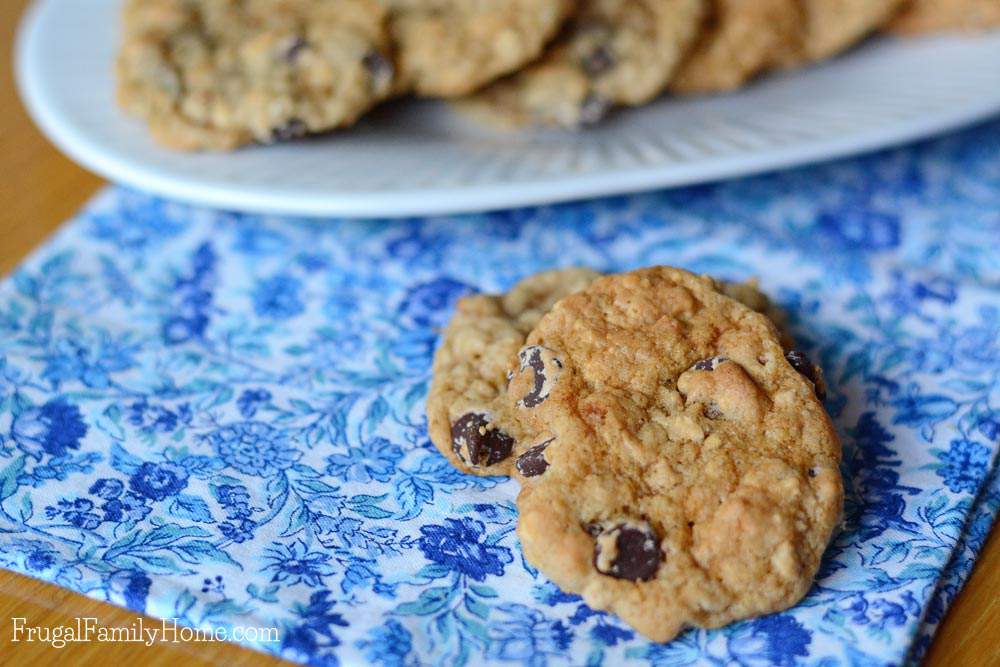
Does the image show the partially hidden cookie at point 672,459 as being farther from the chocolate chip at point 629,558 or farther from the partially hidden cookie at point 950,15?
the partially hidden cookie at point 950,15

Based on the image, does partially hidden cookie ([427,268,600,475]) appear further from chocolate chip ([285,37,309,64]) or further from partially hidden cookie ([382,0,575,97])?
chocolate chip ([285,37,309,64])

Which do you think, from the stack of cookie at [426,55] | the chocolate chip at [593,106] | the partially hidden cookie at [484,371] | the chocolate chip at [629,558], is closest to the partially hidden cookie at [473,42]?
the stack of cookie at [426,55]

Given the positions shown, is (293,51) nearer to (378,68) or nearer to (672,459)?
(378,68)

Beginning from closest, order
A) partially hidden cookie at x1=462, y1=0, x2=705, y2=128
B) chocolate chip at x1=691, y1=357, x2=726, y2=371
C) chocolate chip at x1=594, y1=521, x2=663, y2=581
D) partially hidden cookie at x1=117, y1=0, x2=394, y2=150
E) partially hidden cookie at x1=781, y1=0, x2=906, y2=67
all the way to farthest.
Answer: chocolate chip at x1=594, y1=521, x2=663, y2=581
chocolate chip at x1=691, y1=357, x2=726, y2=371
partially hidden cookie at x1=117, y1=0, x2=394, y2=150
partially hidden cookie at x1=462, y1=0, x2=705, y2=128
partially hidden cookie at x1=781, y1=0, x2=906, y2=67

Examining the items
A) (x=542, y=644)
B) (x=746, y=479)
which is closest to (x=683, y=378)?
(x=746, y=479)

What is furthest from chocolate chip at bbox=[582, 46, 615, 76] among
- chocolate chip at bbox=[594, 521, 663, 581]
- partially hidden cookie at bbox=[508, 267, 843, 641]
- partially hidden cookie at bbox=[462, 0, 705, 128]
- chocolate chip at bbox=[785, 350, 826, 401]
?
chocolate chip at bbox=[594, 521, 663, 581]

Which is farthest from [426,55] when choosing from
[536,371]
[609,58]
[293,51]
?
[536,371]

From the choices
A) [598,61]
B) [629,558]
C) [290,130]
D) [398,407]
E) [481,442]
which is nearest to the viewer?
[629,558]
